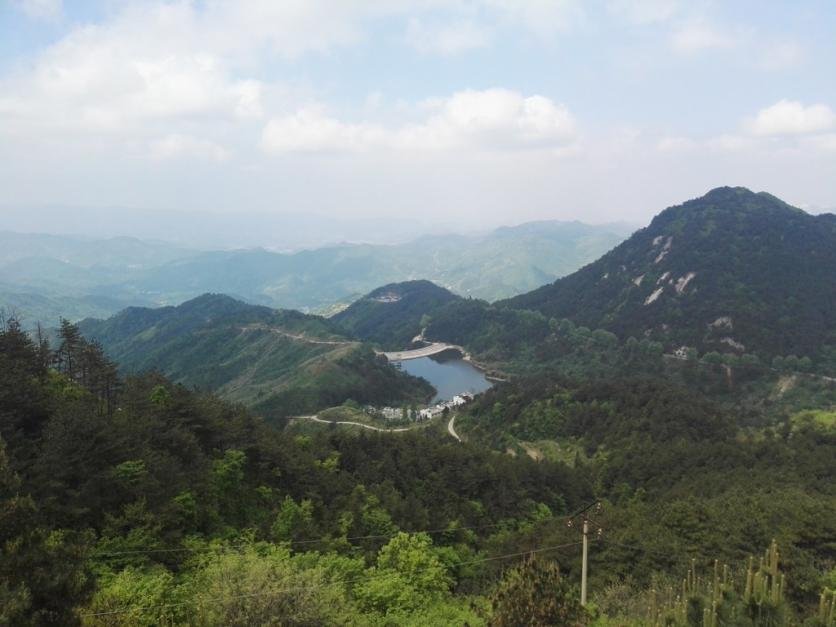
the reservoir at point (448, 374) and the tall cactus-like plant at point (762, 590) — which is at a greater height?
the tall cactus-like plant at point (762, 590)

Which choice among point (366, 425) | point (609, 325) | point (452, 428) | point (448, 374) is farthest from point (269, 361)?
point (609, 325)

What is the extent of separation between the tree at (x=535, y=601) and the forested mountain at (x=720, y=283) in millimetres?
110741

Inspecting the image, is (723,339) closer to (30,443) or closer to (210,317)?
(30,443)

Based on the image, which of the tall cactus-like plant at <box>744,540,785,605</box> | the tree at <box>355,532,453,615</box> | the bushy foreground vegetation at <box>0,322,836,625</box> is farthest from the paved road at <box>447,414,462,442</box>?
the tall cactus-like plant at <box>744,540,785,605</box>

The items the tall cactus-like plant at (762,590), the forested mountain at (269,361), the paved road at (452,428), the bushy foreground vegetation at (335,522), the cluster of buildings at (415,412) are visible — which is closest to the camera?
the bushy foreground vegetation at (335,522)

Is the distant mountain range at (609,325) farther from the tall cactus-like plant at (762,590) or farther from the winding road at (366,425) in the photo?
the tall cactus-like plant at (762,590)

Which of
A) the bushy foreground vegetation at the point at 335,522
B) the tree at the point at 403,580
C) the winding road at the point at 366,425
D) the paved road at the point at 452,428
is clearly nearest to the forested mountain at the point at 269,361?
the winding road at the point at 366,425

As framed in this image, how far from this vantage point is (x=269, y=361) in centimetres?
13262

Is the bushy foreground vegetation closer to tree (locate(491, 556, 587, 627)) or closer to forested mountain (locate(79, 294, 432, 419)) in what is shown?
tree (locate(491, 556, 587, 627))

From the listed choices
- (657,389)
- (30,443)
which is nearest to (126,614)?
(30,443)

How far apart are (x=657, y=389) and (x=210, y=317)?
153m

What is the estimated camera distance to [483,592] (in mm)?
28000

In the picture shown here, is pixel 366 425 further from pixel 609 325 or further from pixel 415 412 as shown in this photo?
pixel 609 325

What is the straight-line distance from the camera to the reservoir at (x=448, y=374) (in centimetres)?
12494
